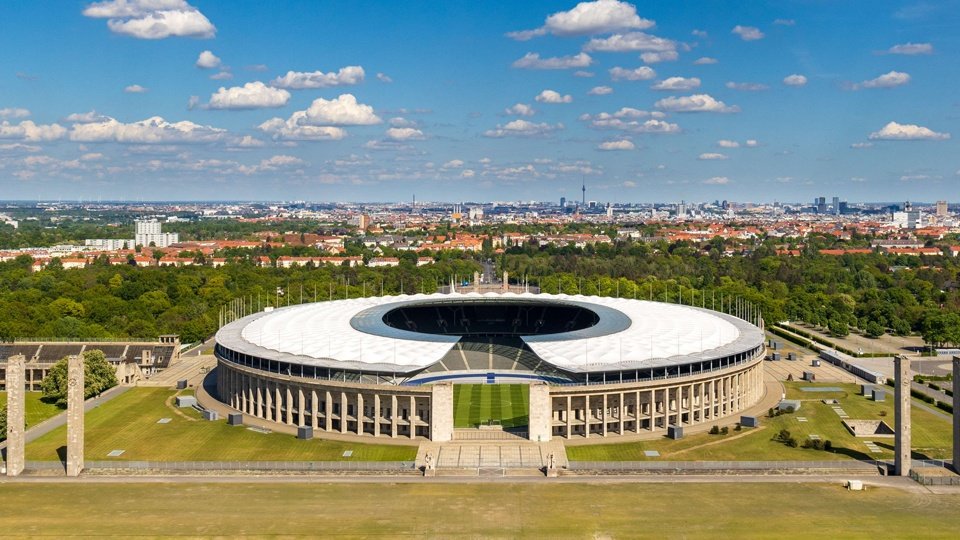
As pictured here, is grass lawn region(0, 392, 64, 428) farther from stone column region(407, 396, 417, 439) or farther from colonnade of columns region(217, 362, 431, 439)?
stone column region(407, 396, 417, 439)

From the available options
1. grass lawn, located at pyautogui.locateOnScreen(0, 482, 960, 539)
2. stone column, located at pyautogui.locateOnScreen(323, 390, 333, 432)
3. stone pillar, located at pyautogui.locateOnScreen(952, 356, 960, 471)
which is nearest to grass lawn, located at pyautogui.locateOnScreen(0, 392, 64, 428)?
grass lawn, located at pyautogui.locateOnScreen(0, 482, 960, 539)

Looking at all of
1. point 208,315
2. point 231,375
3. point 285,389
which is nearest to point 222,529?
point 285,389

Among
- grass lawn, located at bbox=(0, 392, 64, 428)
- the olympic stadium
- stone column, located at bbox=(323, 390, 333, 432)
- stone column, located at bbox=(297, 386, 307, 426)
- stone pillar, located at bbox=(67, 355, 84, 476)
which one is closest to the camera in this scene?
stone pillar, located at bbox=(67, 355, 84, 476)

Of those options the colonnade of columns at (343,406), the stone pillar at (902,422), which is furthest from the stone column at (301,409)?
the stone pillar at (902,422)

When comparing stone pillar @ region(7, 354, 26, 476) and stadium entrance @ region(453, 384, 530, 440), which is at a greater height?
stone pillar @ region(7, 354, 26, 476)

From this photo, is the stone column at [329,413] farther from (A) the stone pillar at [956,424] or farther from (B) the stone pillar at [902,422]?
(A) the stone pillar at [956,424]

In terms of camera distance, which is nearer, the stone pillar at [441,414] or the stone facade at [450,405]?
the stone pillar at [441,414]

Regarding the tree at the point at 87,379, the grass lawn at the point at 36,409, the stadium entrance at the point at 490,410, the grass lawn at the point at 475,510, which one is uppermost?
the tree at the point at 87,379

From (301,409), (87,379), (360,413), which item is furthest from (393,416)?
(87,379)
